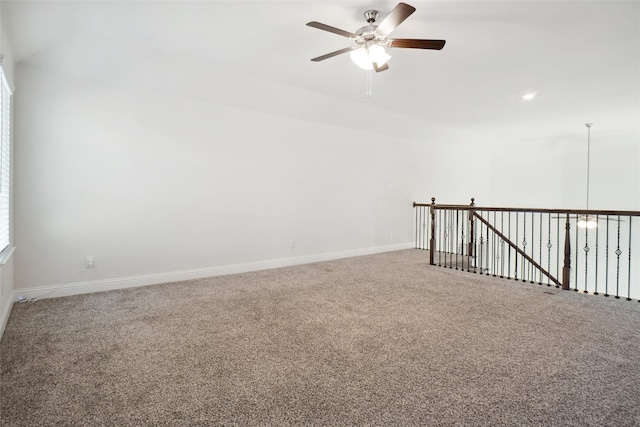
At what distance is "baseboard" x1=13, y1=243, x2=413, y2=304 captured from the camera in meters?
3.34

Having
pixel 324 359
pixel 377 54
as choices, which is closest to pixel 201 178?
pixel 377 54

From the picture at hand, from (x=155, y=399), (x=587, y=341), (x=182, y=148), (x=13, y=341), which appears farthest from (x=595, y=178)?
(x=13, y=341)

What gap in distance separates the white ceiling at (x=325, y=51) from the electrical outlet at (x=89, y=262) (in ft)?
6.47

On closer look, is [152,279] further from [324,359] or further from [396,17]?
[396,17]

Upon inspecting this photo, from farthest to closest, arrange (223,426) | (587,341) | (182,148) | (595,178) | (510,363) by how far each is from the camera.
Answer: (595,178) < (182,148) < (587,341) < (510,363) < (223,426)

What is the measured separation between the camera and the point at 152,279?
3.93 metres

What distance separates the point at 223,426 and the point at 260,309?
159 cm

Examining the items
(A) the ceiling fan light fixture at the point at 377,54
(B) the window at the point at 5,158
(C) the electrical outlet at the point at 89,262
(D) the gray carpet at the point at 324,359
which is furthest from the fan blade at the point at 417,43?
(C) the electrical outlet at the point at 89,262

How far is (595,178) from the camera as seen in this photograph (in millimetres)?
7133

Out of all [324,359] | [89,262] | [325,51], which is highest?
[325,51]

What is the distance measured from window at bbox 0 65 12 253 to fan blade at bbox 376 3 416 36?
302cm

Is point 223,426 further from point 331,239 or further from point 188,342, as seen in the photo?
point 331,239

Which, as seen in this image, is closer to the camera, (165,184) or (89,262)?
(89,262)

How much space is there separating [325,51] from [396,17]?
1.28m
